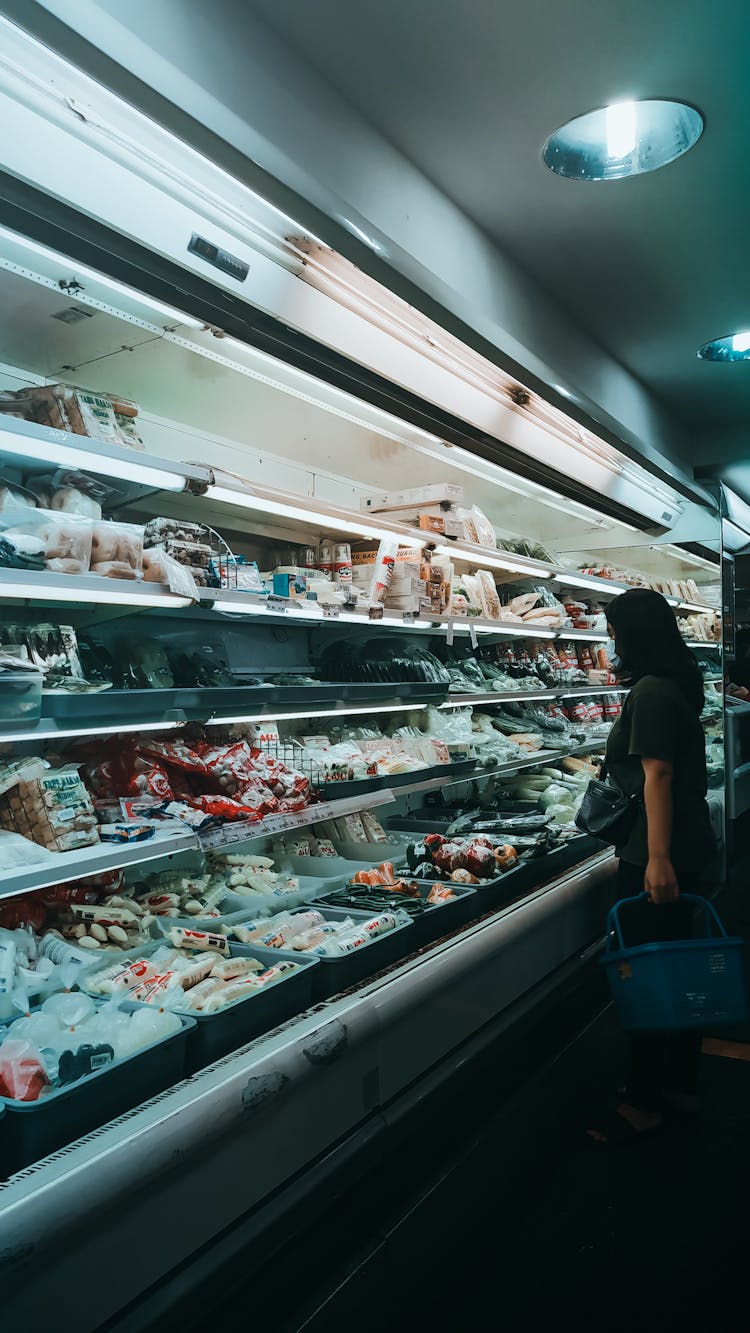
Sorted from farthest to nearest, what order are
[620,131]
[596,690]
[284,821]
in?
[596,690] < [620,131] < [284,821]

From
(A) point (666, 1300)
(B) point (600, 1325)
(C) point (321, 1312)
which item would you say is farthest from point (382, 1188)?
(A) point (666, 1300)

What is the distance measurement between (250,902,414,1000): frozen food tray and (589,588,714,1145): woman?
0.96 metres

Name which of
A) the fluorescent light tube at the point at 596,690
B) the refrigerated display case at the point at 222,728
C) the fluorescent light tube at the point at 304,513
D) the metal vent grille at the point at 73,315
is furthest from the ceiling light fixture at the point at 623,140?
the fluorescent light tube at the point at 596,690

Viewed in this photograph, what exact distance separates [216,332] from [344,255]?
0.43 meters

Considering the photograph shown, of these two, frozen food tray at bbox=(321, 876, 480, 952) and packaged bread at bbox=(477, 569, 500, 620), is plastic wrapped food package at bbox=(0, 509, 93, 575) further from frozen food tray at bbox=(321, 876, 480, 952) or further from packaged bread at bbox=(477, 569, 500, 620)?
packaged bread at bbox=(477, 569, 500, 620)

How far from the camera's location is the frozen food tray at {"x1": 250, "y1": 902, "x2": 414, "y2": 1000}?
2375 millimetres

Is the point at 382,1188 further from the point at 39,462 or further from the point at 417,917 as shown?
the point at 39,462

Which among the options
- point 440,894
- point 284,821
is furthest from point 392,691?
point 284,821

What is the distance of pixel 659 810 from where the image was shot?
296 centimetres

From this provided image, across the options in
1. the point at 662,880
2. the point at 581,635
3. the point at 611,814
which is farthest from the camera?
the point at 581,635

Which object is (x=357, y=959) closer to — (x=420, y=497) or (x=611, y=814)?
(x=611, y=814)

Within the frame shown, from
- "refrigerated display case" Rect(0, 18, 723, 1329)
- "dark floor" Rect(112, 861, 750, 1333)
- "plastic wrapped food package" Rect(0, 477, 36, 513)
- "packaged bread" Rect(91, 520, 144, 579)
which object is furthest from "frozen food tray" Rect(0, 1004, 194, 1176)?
"plastic wrapped food package" Rect(0, 477, 36, 513)

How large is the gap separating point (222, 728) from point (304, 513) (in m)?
0.84

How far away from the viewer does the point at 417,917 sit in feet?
9.13
